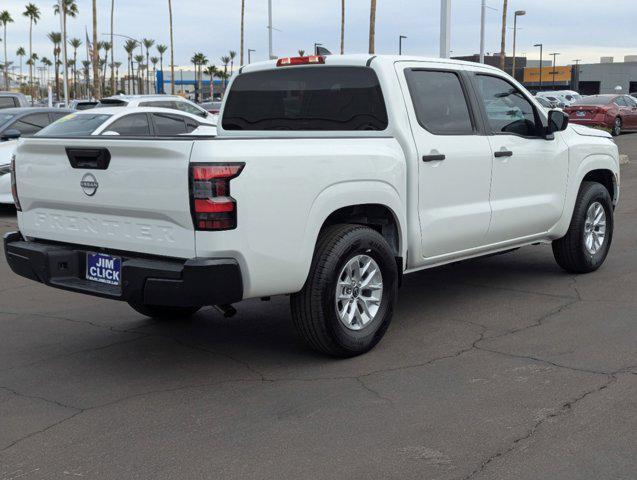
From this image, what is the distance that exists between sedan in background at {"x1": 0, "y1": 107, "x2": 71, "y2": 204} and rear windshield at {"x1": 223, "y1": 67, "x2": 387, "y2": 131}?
6.82 meters

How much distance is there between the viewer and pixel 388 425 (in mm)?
4238

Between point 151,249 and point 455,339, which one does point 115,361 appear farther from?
point 455,339

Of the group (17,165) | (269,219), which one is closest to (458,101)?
(269,219)

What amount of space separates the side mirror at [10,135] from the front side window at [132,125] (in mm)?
1726

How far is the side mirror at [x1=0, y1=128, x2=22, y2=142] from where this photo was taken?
13.0 m

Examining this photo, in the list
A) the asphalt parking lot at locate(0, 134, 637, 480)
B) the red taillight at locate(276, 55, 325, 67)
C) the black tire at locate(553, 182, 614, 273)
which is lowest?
the asphalt parking lot at locate(0, 134, 637, 480)

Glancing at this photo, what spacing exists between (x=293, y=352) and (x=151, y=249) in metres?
1.33

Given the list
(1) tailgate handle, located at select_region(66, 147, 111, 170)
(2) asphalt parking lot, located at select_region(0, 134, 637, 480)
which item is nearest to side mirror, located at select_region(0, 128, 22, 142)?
(2) asphalt parking lot, located at select_region(0, 134, 637, 480)

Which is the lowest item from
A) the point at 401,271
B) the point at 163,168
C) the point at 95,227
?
the point at 401,271

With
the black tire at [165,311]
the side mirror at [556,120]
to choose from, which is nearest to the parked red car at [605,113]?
the side mirror at [556,120]

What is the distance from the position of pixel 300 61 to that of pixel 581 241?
10.4 feet

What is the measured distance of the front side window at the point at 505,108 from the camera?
662 cm

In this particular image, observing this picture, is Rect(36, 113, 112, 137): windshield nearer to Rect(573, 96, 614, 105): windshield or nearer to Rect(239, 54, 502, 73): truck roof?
Rect(239, 54, 502, 73): truck roof

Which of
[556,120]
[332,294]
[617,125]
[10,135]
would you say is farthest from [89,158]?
[617,125]
